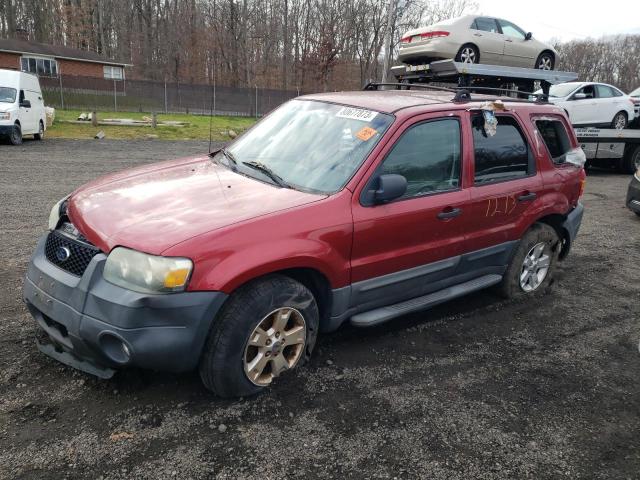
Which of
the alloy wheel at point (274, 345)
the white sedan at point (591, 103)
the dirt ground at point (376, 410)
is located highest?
the white sedan at point (591, 103)

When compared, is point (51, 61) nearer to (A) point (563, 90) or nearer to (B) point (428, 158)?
(A) point (563, 90)

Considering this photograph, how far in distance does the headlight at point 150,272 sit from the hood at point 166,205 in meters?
0.06

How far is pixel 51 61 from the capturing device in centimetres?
3747

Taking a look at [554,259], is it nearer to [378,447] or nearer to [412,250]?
[412,250]

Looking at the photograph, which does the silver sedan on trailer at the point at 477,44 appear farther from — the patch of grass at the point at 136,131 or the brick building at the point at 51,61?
the brick building at the point at 51,61

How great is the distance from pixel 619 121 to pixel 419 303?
14.6 metres

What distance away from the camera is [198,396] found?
3.13m

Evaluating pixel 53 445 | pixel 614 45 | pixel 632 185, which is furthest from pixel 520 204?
pixel 614 45

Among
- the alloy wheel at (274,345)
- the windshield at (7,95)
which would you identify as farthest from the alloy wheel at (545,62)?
the windshield at (7,95)

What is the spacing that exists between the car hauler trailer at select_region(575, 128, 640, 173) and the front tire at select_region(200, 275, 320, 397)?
12126 millimetres

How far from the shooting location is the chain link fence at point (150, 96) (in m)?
28.0

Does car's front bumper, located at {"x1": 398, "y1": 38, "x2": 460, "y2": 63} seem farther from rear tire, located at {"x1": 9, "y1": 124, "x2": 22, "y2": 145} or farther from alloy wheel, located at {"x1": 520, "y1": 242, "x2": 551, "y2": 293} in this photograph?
rear tire, located at {"x1": 9, "y1": 124, "x2": 22, "y2": 145}

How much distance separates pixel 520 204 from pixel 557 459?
91.0 inches

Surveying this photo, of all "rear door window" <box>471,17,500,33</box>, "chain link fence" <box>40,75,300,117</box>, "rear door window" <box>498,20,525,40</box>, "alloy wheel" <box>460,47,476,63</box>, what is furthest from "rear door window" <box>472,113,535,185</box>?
"chain link fence" <box>40,75,300,117</box>
